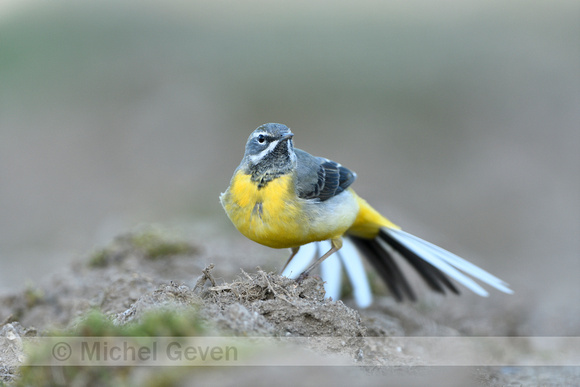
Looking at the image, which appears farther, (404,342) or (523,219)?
(523,219)

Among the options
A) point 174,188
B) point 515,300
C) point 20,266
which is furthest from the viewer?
point 174,188

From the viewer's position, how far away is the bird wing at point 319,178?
19.5ft

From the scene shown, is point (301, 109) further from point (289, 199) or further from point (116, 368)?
point (116, 368)

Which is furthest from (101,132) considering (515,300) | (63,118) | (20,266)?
(515,300)

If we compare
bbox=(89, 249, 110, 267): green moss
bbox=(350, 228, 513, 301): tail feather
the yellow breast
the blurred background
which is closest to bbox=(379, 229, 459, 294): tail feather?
bbox=(350, 228, 513, 301): tail feather

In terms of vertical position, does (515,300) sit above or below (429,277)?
below

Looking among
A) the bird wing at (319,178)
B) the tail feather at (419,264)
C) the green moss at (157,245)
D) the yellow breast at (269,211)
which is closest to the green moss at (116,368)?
the yellow breast at (269,211)

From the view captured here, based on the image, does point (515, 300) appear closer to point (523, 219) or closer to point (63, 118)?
point (523, 219)

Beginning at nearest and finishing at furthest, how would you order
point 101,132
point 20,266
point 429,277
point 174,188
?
point 429,277, point 20,266, point 174,188, point 101,132

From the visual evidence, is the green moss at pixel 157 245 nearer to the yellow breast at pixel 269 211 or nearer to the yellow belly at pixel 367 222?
the yellow belly at pixel 367 222

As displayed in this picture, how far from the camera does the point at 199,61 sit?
75.5 feet

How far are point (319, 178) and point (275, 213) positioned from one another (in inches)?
33.4

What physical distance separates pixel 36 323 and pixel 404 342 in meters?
3.95
